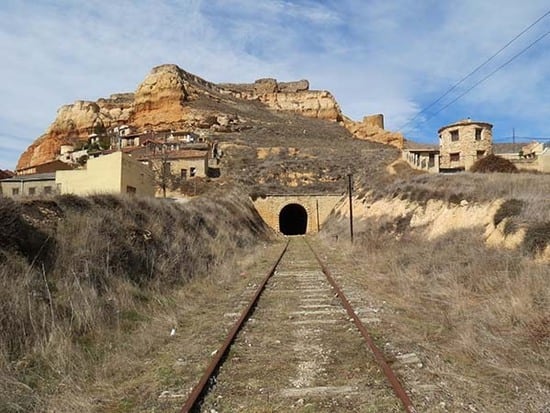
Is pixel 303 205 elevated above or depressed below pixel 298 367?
above

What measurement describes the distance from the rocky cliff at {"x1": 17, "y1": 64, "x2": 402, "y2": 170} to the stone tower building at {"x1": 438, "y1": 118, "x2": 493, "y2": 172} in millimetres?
37532

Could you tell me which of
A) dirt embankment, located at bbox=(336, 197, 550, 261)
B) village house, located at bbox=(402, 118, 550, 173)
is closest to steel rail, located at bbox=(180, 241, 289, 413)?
dirt embankment, located at bbox=(336, 197, 550, 261)

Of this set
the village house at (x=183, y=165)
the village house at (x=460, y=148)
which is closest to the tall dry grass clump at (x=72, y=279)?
the village house at (x=183, y=165)

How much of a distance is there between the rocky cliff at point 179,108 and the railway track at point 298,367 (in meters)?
69.2

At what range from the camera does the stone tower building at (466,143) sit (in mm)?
46438

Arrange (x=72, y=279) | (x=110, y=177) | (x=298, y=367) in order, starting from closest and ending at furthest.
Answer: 1. (x=298, y=367)
2. (x=72, y=279)
3. (x=110, y=177)

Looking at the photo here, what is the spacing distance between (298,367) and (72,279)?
443cm

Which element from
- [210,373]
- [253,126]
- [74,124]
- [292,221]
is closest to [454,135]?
[292,221]

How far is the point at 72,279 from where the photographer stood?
8.09 meters

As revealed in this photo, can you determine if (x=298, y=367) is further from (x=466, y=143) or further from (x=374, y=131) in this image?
(x=374, y=131)

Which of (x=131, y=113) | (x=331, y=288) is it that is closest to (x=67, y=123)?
(x=131, y=113)

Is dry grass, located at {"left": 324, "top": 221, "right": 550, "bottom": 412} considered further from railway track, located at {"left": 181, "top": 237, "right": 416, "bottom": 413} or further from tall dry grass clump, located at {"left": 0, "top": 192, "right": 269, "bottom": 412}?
tall dry grass clump, located at {"left": 0, "top": 192, "right": 269, "bottom": 412}

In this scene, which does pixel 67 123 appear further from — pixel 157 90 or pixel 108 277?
pixel 108 277

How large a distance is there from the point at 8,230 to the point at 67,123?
105 metres
